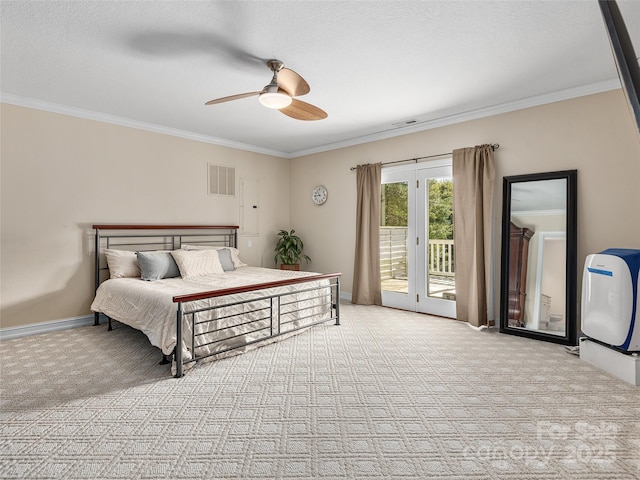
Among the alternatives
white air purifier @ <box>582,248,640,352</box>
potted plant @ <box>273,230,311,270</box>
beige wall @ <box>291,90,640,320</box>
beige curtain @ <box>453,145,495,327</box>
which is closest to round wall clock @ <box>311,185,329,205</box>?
potted plant @ <box>273,230,311,270</box>

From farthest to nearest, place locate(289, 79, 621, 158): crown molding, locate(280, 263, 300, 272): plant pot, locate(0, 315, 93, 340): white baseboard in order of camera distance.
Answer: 1. locate(280, 263, 300, 272): plant pot
2. locate(0, 315, 93, 340): white baseboard
3. locate(289, 79, 621, 158): crown molding

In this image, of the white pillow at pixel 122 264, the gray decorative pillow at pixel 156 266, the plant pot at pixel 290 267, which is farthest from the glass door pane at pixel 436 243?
Answer: the white pillow at pixel 122 264

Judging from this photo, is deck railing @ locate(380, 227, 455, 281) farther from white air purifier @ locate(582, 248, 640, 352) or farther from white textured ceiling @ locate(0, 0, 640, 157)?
white air purifier @ locate(582, 248, 640, 352)

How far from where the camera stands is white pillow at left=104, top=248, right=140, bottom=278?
14.4 ft

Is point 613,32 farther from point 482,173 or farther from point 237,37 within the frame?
point 482,173

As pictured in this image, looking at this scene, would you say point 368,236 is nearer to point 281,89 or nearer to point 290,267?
point 290,267

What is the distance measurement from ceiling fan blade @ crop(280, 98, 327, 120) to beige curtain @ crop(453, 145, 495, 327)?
2.08 m

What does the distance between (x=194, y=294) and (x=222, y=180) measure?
125 inches

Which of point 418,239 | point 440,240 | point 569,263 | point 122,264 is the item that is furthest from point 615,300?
point 122,264

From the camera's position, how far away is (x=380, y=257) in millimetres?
5492

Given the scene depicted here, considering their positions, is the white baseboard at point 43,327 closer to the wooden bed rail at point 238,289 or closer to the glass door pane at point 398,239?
the wooden bed rail at point 238,289

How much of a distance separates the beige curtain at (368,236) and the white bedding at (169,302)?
123 cm

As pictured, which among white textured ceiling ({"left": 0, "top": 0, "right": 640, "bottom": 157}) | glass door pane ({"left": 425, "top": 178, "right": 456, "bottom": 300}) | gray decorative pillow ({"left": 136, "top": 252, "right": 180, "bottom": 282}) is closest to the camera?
white textured ceiling ({"left": 0, "top": 0, "right": 640, "bottom": 157})

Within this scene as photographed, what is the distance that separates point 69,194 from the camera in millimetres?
4355
